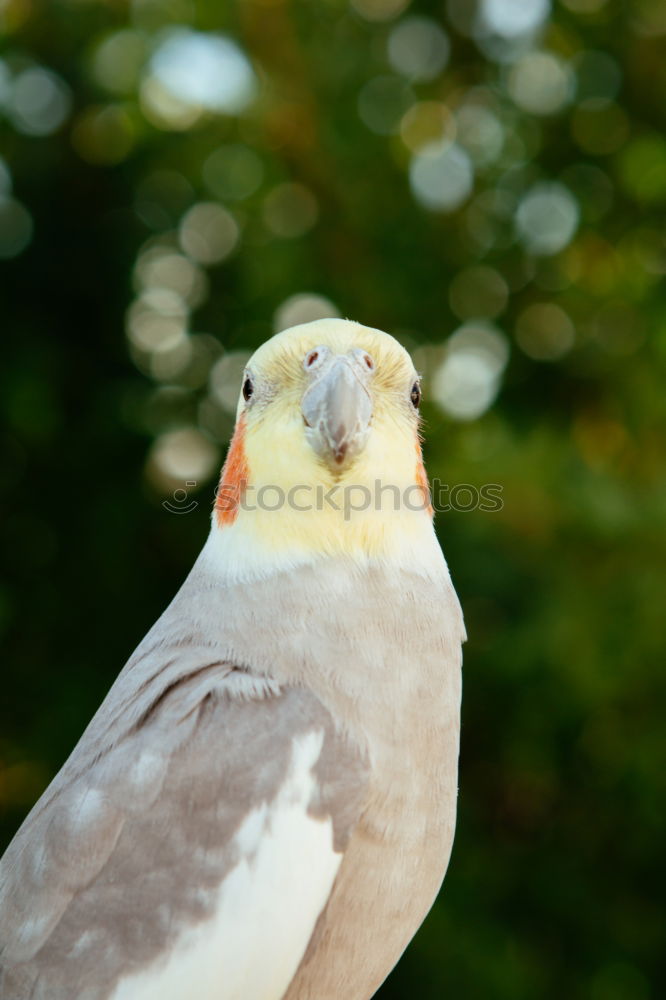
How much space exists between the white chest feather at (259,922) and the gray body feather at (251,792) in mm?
21

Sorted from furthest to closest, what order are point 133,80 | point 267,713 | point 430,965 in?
point 133,80 → point 430,965 → point 267,713

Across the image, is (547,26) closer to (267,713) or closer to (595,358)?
(595,358)

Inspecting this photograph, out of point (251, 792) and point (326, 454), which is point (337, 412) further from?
point (251, 792)

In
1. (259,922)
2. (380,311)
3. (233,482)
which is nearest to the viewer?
(259,922)

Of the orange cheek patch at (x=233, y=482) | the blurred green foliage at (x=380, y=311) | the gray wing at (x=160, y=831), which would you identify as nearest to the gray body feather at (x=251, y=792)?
the gray wing at (x=160, y=831)

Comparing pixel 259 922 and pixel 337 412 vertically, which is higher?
pixel 337 412

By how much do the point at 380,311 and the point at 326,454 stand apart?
224 centimetres

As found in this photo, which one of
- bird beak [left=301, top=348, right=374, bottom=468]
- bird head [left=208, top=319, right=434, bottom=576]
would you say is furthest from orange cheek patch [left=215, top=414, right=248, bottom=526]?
bird beak [left=301, top=348, right=374, bottom=468]

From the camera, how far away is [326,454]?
189cm

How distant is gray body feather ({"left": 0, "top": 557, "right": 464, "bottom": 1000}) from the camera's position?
1679 millimetres

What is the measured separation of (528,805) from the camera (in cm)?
428

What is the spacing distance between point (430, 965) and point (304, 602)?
2.62 m

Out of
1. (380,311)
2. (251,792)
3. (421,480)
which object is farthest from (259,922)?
(380,311)

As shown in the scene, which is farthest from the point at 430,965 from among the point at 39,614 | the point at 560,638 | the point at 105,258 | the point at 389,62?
the point at 389,62
